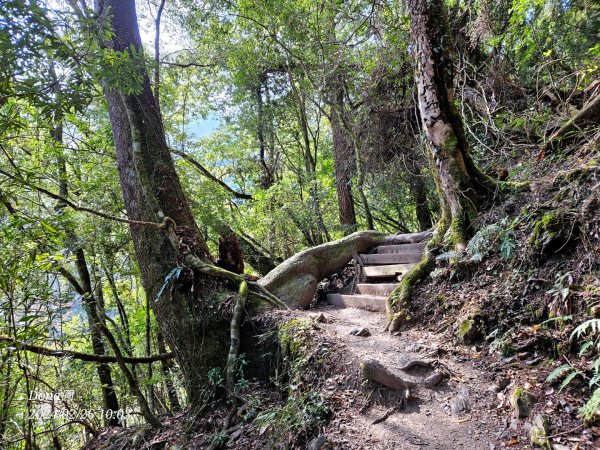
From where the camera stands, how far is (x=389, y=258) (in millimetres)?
6246

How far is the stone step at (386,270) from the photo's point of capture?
5.64 meters

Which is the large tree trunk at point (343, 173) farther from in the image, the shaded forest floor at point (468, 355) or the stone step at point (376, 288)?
the shaded forest floor at point (468, 355)

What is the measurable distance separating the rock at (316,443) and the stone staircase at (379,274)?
285 cm

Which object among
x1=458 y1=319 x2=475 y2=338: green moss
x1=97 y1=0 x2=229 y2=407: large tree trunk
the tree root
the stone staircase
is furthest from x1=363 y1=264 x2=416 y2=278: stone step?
x1=97 y1=0 x2=229 y2=407: large tree trunk

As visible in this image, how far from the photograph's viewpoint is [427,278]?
4.36m

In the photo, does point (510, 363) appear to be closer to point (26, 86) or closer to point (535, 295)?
point (535, 295)

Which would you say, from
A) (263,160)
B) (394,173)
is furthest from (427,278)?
(263,160)

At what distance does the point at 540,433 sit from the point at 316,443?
4.76 feet

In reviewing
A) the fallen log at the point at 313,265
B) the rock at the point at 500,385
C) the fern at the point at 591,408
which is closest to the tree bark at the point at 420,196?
the fallen log at the point at 313,265

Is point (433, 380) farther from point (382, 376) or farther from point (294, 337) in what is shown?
point (294, 337)

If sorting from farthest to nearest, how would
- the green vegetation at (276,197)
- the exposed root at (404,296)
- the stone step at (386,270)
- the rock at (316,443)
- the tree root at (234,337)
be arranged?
the stone step at (386,270)
the exposed root at (404,296)
the tree root at (234,337)
the green vegetation at (276,197)
the rock at (316,443)

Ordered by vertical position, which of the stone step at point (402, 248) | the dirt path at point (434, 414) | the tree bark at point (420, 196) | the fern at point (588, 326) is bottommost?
the dirt path at point (434, 414)

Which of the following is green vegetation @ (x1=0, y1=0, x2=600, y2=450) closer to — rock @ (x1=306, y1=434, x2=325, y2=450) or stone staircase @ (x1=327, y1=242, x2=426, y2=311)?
rock @ (x1=306, y1=434, x2=325, y2=450)

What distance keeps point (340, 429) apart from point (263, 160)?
9.92 meters
